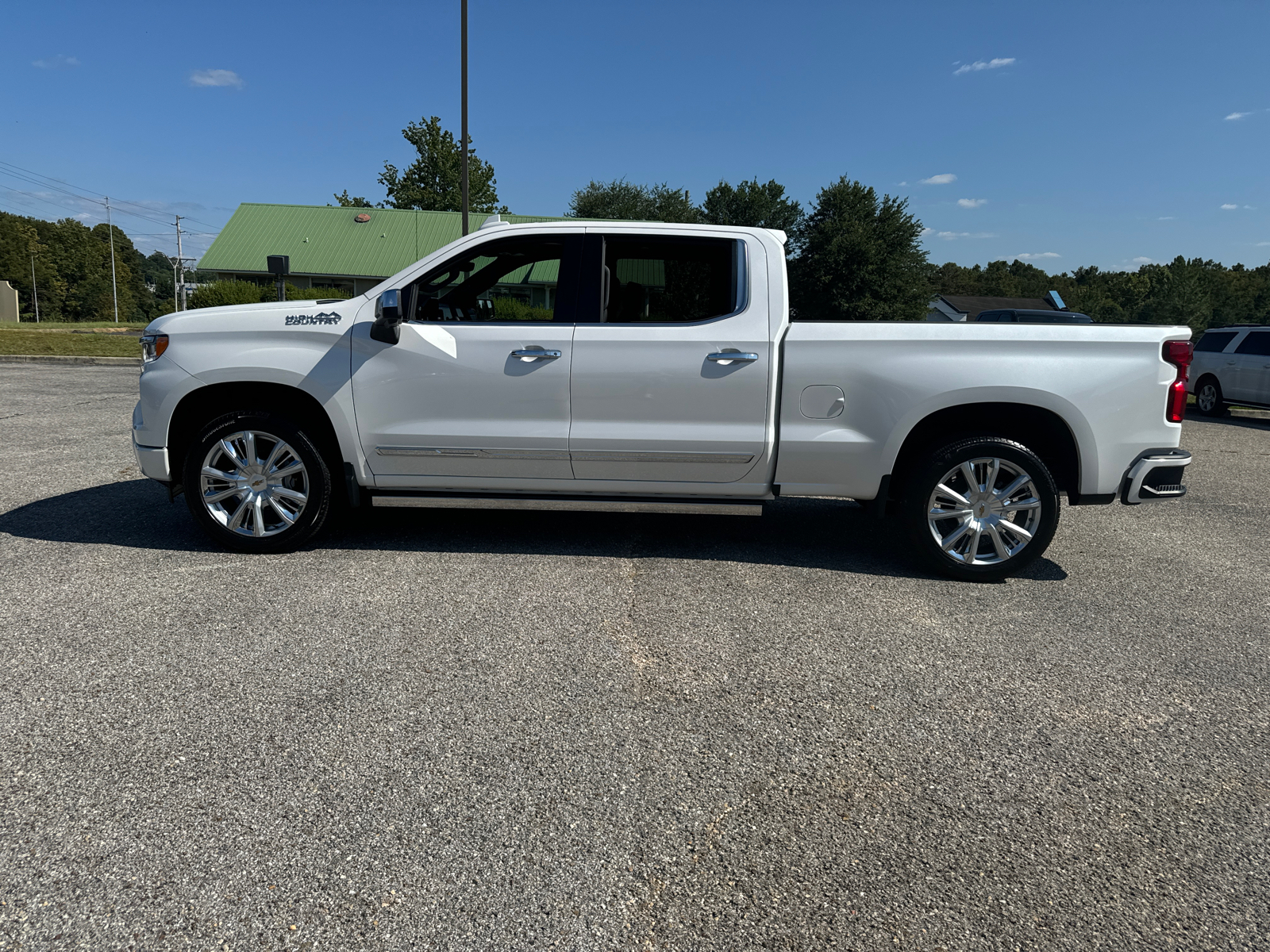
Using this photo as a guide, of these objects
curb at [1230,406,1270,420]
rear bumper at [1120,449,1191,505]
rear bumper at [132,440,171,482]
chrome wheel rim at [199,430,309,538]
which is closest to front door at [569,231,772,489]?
chrome wheel rim at [199,430,309,538]

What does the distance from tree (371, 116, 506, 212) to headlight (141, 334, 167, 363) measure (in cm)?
5745

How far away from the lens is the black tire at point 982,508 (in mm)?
5066

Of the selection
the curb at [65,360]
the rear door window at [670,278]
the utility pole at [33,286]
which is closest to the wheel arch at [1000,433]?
the rear door window at [670,278]

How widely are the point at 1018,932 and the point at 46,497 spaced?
709cm

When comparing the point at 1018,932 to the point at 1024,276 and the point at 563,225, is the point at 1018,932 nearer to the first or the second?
the point at 563,225

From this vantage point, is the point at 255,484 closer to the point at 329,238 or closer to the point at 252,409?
the point at 252,409

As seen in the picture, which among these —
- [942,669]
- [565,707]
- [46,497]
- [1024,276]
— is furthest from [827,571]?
[1024,276]

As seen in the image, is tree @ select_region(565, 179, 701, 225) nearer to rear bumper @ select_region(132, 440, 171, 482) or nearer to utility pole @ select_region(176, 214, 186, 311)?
utility pole @ select_region(176, 214, 186, 311)

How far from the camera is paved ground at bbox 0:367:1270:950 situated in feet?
7.41

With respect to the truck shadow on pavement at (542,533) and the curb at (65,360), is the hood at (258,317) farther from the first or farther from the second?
the curb at (65,360)

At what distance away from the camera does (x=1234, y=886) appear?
242 cm

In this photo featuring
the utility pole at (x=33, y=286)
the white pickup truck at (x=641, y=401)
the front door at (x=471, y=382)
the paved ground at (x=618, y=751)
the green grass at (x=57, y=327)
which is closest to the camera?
the paved ground at (x=618, y=751)

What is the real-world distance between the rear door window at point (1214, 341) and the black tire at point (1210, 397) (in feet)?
1.95

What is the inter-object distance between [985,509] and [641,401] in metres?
2.08
